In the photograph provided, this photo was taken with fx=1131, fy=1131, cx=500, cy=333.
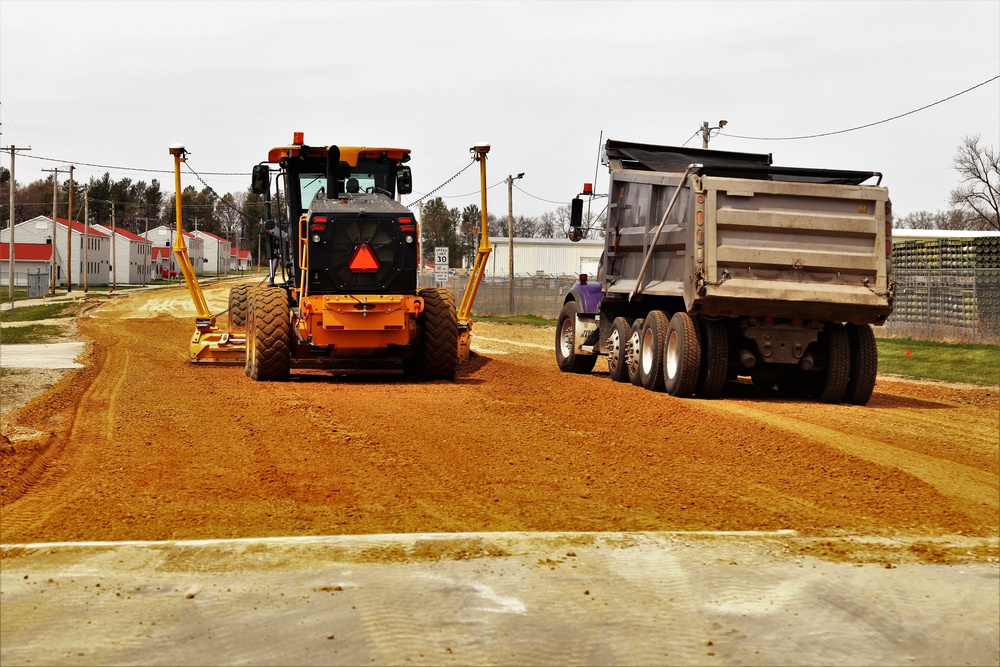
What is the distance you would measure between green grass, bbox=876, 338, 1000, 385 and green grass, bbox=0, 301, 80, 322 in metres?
28.8

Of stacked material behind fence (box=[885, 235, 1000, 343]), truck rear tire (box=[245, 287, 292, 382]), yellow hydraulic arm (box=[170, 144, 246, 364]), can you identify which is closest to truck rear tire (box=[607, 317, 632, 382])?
truck rear tire (box=[245, 287, 292, 382])

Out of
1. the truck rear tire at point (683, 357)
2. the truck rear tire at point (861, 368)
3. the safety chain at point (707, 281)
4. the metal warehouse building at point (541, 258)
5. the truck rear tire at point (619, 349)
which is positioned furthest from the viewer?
the metal warehouse building at point (541, 258)

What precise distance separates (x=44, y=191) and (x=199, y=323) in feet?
465

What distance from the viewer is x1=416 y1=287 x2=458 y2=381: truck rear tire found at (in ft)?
55.2

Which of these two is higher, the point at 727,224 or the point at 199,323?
the point at 727,224

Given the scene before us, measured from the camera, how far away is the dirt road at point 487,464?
25.5 feet

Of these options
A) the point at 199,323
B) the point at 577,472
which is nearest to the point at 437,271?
the point at 199,323

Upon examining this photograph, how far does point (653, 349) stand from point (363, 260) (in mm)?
4432

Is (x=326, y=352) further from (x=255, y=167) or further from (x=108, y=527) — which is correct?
(x=108, y=527)

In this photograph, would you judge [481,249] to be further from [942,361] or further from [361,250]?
[942,361]

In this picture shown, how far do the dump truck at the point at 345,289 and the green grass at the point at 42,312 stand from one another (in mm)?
25320

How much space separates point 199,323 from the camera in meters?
18.9

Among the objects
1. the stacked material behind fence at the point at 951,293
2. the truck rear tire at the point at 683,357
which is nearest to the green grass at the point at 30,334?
the truck rear tire at the point at 683,357

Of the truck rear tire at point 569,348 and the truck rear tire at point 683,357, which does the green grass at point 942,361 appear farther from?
the truck rear tire at point 683,357
